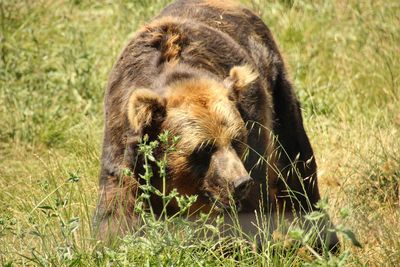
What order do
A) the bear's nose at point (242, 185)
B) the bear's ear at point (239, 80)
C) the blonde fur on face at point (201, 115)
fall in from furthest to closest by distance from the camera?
the bear's ear at point (239, 80) < the blonde fur on face at point (201, 115) < the bear's nose at point (242, 185)

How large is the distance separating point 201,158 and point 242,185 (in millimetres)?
394

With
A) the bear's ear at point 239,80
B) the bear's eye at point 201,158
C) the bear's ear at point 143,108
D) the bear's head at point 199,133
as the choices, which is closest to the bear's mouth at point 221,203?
the bear's head at point 199,133

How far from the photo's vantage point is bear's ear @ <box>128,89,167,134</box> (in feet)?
17.3

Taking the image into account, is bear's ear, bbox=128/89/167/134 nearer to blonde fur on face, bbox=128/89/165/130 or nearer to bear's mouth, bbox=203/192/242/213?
blonde fur on face, bbox=128/89/165/130

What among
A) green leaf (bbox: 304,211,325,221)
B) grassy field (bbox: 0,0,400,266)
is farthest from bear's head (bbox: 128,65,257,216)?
green leaf (bbox: 304,211,325,221)

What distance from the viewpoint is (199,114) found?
536cm

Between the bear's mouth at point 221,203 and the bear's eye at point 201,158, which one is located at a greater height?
the bear's eye at point 201,158

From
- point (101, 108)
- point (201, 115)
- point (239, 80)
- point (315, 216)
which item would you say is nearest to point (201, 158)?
point (201, 115)

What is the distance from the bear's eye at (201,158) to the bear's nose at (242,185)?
12.0 inches

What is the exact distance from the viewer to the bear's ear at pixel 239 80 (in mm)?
5613

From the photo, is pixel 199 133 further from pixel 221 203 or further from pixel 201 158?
pixel 221 203

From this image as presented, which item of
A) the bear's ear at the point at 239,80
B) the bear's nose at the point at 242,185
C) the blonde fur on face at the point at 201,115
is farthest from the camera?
the bear's ear at the point at 239,80

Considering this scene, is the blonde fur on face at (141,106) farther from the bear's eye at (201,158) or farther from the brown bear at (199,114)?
the bear's eye at (201,158)

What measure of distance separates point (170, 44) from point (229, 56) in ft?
1.53
